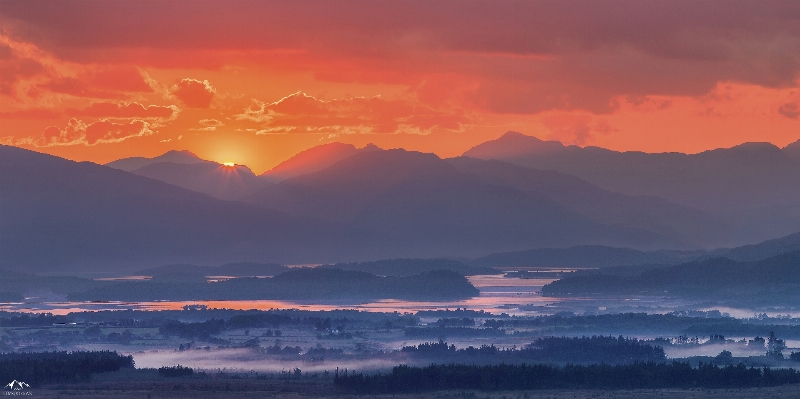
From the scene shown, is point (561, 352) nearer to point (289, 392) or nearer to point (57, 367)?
point (289, 392)

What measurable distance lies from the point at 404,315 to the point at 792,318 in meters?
40.9

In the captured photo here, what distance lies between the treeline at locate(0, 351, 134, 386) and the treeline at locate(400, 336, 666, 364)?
2427 centimetres

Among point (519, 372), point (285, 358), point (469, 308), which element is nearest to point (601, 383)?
point (519, 372)

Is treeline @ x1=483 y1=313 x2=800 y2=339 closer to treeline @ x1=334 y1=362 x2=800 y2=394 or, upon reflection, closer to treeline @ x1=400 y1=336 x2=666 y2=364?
treeline @ x1=400 y1=336 x2=666 y2=364

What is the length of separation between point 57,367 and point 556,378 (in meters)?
31.8

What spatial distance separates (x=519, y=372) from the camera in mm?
104750

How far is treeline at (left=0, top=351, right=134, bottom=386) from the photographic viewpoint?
10212 centimetres

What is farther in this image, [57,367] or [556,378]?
[57,367]

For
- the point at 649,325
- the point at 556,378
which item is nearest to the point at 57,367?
the point at 556,378

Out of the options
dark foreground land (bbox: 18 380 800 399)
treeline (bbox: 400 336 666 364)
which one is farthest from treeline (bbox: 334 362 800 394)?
treeline (bbox: 400 336 666 364)

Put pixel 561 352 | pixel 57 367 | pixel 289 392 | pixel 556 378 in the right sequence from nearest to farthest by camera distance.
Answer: pixel 289 392
pixel 556 378
pixel 57 367
pixel 561 352

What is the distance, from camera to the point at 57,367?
105 m

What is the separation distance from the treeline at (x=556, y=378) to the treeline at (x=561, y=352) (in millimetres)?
11670

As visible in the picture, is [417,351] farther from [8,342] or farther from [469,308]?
[469,308]
